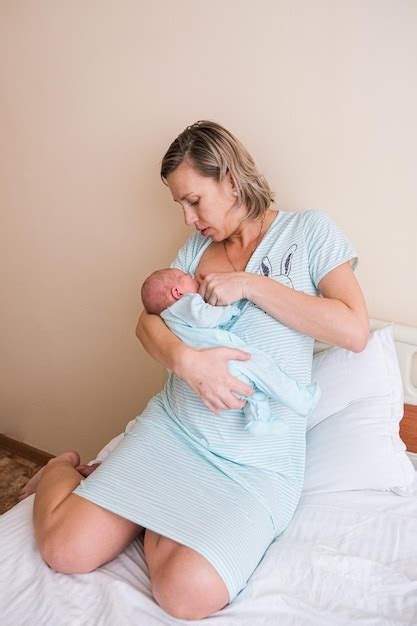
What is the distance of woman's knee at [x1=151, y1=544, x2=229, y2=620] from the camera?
1104mm

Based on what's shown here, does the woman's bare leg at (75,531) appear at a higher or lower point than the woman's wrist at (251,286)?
lower

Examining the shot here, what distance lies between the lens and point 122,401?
8.16 feet

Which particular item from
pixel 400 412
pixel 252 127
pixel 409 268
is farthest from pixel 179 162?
pixel 400 412

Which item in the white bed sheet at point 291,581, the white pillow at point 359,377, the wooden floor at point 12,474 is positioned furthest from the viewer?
the wooden floor at point 12,474

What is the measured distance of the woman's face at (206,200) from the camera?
156 cm

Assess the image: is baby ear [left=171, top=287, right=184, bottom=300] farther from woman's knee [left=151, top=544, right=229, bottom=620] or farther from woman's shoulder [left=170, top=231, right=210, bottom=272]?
woman's knee [left=151, top=544, right=229, bottom=620]

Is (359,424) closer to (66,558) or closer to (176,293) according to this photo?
(176,293)

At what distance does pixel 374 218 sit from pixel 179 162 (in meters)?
0.62

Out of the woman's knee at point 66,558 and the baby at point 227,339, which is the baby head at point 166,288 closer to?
the baby at point 227,339

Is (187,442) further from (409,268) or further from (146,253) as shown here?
(146,253)

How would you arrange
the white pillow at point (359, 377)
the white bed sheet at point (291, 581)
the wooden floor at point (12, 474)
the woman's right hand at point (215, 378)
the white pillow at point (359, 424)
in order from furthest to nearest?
the wooden floor at point (12, 474) → the white pillow at point (359, 377) → the white pillow at point (359, 424) → the woman's right hand at point (215, 378) → the white bed sheet at point (291, 581)

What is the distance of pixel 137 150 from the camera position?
2176mm

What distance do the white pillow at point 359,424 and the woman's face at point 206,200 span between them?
1.66 feet

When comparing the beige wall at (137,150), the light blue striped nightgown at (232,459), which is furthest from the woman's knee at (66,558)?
the beige wall at (137,150)
